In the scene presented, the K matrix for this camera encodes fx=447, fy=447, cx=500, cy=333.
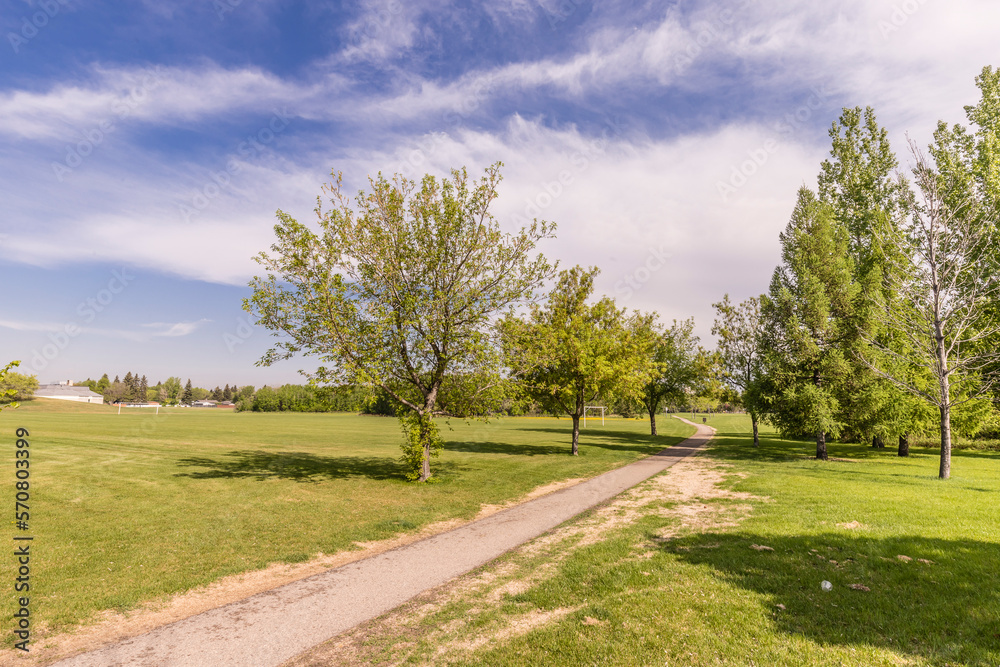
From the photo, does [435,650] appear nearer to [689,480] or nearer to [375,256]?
[375,256]

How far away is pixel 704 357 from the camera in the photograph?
40.4m

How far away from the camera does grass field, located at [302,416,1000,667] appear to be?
18.2 ft

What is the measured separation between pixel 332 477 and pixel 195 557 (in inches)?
399

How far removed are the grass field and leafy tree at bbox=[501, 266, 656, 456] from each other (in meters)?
13.3

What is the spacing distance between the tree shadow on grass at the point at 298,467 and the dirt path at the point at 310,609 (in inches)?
376

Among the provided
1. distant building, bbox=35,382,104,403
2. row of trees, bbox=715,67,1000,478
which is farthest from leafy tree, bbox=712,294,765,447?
distant building, bbox=35,382,104,403

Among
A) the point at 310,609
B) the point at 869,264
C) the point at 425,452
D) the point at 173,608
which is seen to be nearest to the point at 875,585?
the point at 310,609

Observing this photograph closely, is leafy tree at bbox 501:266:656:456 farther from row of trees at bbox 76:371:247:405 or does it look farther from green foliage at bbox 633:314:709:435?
row of trees at bbox 76:371:247:405

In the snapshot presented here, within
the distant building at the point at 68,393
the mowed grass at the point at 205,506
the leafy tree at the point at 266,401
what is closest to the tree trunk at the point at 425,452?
the mowed grass at the point at 205,506

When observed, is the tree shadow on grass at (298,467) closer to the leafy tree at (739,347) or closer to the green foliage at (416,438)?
the green foliage at (416,438)

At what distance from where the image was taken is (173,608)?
7.09 m

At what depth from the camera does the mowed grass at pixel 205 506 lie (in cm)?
816

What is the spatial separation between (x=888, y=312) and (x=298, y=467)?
94.7 ft

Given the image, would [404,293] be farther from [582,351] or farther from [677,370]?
[677,370]
